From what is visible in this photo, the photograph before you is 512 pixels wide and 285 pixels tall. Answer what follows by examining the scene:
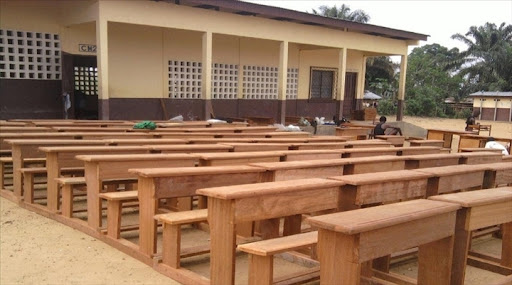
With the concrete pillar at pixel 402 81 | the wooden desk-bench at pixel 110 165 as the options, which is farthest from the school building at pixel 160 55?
the wooden desk-bench at pixel 110 165

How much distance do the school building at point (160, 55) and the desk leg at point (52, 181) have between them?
18.0 feet

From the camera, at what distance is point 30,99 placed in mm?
10953

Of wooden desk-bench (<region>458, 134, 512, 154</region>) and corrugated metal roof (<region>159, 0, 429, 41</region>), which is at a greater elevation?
corrugated metal roof (<region>159, 0, 429, 41</region>)

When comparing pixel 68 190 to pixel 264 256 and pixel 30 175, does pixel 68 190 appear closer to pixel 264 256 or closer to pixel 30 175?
pixel 30 175

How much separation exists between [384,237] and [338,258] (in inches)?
11.3

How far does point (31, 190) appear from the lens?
5.04 meters

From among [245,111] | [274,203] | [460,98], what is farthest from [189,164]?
[460,98]

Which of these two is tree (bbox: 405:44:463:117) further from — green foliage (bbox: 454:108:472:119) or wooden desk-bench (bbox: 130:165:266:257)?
wooden desk-bench (bbox: 130:165:266:257)

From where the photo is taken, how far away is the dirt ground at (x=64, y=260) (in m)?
3.36

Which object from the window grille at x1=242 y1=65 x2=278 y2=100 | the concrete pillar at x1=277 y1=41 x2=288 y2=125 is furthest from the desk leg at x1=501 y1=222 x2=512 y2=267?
the window grille at x1=242 y1=65 x2=278 y2=100

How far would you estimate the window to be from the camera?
57.0 ft

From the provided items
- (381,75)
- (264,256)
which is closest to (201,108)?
(264,256)

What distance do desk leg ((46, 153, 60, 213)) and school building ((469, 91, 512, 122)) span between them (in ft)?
105

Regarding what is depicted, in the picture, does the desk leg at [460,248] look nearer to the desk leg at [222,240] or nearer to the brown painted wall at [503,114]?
the desk leg at [222,240]
